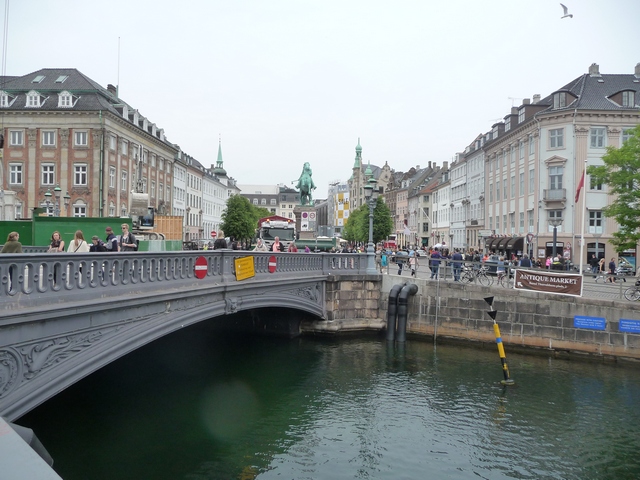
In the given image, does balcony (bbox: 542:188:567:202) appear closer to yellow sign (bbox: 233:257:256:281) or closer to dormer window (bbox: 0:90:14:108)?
yellow sign (bbox: 233:257:256:281)

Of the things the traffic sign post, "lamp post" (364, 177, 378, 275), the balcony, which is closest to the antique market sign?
"lamp post" (364, 177, 378, 275)

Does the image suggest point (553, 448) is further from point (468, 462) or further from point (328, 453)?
point (328, 453)

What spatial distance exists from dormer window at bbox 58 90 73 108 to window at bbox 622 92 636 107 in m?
43.8

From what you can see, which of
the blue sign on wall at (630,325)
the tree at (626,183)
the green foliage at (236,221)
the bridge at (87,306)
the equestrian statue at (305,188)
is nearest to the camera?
the bridge at (87,306)

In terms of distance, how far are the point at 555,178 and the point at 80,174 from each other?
38497mm

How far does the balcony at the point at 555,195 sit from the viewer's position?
45.8 metres

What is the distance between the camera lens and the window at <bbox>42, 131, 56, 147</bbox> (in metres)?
51.2

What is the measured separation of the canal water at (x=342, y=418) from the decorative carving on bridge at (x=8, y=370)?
3.44m

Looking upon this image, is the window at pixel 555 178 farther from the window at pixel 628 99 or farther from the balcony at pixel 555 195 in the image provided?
the window at pixel 628 99

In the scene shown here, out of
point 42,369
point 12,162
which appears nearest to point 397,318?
point 42,369

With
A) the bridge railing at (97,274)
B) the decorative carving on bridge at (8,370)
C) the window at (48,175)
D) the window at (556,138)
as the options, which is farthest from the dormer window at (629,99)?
the decorative carving on bridge at (8,370)

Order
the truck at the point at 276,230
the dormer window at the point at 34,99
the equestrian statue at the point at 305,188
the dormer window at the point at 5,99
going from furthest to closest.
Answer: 1. the dormer window at the point at 34,99
2. the dormer window at the point at 5,99
3. the equestrian statue at the point at 305,188
4. the truck at the point at 276,230

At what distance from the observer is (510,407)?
15336 mm

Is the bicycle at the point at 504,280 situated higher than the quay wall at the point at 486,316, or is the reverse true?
the bicycle at the point at 504,280
